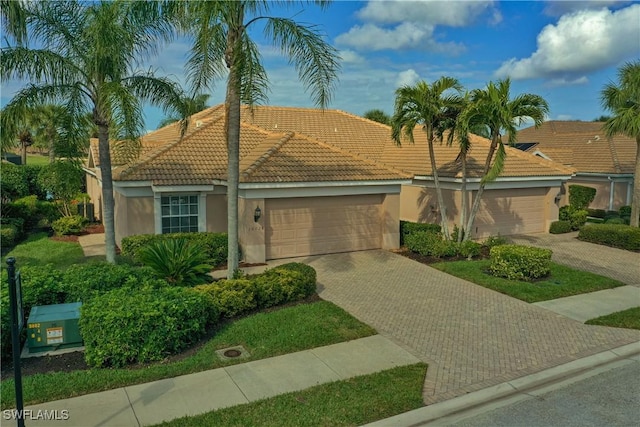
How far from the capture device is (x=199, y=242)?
14.2 meters

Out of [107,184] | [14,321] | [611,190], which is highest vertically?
[107,184]

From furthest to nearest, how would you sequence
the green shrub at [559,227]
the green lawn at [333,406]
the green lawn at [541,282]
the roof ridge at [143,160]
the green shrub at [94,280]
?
1. the green shrub at [559,227]
2. the roof ridge at [143,160]
3. the green lawn at [541,282]
4. the green shrub at [94,280]
5. the green lawn at [333,406]

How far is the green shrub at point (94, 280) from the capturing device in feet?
29.5

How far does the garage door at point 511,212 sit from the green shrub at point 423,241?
3985mm

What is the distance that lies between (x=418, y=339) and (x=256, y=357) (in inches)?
121

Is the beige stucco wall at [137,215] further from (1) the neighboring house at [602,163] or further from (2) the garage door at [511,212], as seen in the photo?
(1) the neighboring house at [602,163]

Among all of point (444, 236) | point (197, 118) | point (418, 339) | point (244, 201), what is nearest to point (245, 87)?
point (244, 201)

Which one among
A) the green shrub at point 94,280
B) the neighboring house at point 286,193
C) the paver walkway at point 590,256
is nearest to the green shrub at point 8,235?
the neighboring house at point 286,193

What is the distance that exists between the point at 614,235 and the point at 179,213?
16.0m

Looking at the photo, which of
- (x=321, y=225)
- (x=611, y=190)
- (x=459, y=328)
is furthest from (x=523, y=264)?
(x=611, y=190)

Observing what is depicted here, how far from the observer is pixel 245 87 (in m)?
10.5

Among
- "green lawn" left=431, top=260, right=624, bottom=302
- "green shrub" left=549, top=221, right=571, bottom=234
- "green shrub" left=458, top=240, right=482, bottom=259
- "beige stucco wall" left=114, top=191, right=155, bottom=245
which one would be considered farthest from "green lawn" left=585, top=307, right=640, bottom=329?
"beige stucco wall" left=114, top=191, right=155, bottom=245

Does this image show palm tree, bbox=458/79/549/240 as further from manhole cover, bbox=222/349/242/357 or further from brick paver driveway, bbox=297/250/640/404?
manhole cover, bbox=222/349/242/357

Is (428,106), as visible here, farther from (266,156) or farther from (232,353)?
(232,353)
